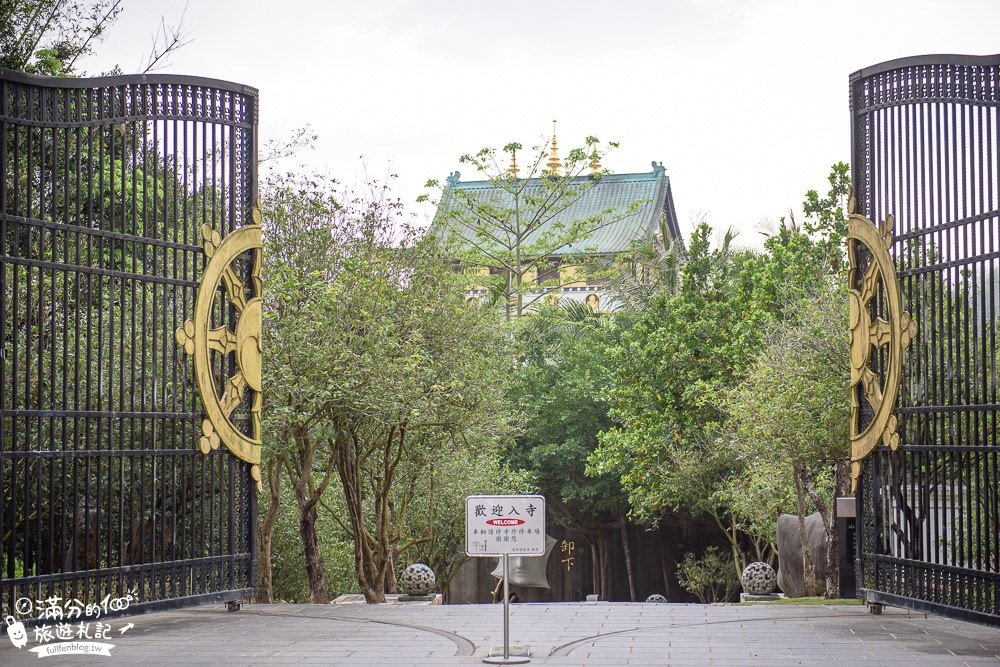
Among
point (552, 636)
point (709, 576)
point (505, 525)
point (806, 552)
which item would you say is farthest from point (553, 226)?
point (505, 525)

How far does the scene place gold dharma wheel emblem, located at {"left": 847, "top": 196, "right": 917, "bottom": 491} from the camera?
314 inches

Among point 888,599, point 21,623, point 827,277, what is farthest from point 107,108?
point 827,277

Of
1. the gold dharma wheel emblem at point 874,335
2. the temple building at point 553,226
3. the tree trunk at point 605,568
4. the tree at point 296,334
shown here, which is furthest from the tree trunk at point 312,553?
the tree trunk at point 605,568

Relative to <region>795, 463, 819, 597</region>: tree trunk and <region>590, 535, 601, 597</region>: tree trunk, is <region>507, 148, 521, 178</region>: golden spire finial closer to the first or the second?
<region>590, 535, 601, 597</region>: tree trunk

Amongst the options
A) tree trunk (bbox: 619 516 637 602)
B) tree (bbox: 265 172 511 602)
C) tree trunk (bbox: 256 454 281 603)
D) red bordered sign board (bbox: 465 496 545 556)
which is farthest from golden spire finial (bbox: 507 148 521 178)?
red bordered sign board (bbox: 465 496 545 556)

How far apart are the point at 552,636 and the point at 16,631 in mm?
3281

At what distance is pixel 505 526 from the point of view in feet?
22.2

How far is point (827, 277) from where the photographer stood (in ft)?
45.3

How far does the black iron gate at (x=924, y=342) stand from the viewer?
23.6 ft

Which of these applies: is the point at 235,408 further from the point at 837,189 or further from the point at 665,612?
the point at 837,189

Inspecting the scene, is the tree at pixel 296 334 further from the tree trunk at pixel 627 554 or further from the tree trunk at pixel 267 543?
the tree trunk at pixel 627 554

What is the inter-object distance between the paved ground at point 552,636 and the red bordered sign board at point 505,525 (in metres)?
0.66

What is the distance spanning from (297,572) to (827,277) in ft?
25.9

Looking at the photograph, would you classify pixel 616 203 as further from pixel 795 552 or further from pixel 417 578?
pixel 417 578
